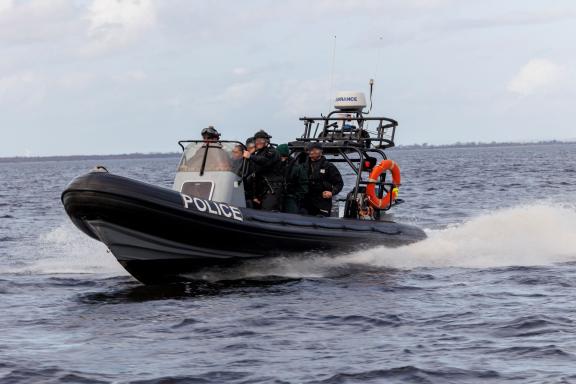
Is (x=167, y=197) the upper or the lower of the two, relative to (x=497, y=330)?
upper

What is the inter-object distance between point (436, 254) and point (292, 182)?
2640 millimetres

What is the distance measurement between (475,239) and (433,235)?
0.70 m

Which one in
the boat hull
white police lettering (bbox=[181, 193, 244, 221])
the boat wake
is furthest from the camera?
the boat wake

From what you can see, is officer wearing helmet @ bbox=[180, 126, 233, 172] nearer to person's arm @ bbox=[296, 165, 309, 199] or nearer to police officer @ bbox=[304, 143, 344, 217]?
person's arm @ bbox=[296, 165, 309, 199]

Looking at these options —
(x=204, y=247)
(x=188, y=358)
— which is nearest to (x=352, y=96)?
(x=204, y=247)

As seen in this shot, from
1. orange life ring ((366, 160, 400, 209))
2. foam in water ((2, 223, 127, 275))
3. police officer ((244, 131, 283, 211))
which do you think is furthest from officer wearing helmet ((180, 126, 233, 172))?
orange life ring ((366, 160, 400, 209))

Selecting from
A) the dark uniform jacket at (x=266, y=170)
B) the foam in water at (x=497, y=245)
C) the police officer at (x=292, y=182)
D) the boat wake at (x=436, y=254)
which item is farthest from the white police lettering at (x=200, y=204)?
the foam in water at (x=497, y=245)

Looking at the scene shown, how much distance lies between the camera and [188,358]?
23.4 ft

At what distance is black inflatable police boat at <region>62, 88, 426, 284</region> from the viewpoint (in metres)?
9.91

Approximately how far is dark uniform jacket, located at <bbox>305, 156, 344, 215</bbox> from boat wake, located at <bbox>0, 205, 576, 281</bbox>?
791 mm

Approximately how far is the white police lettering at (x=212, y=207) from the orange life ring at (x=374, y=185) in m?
2.69

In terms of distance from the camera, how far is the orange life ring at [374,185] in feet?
41.5

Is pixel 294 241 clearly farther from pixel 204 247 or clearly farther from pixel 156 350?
pixel 156 350

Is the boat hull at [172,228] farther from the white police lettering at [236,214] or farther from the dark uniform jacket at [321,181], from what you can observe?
the dark uniform jacket at [321,181]
